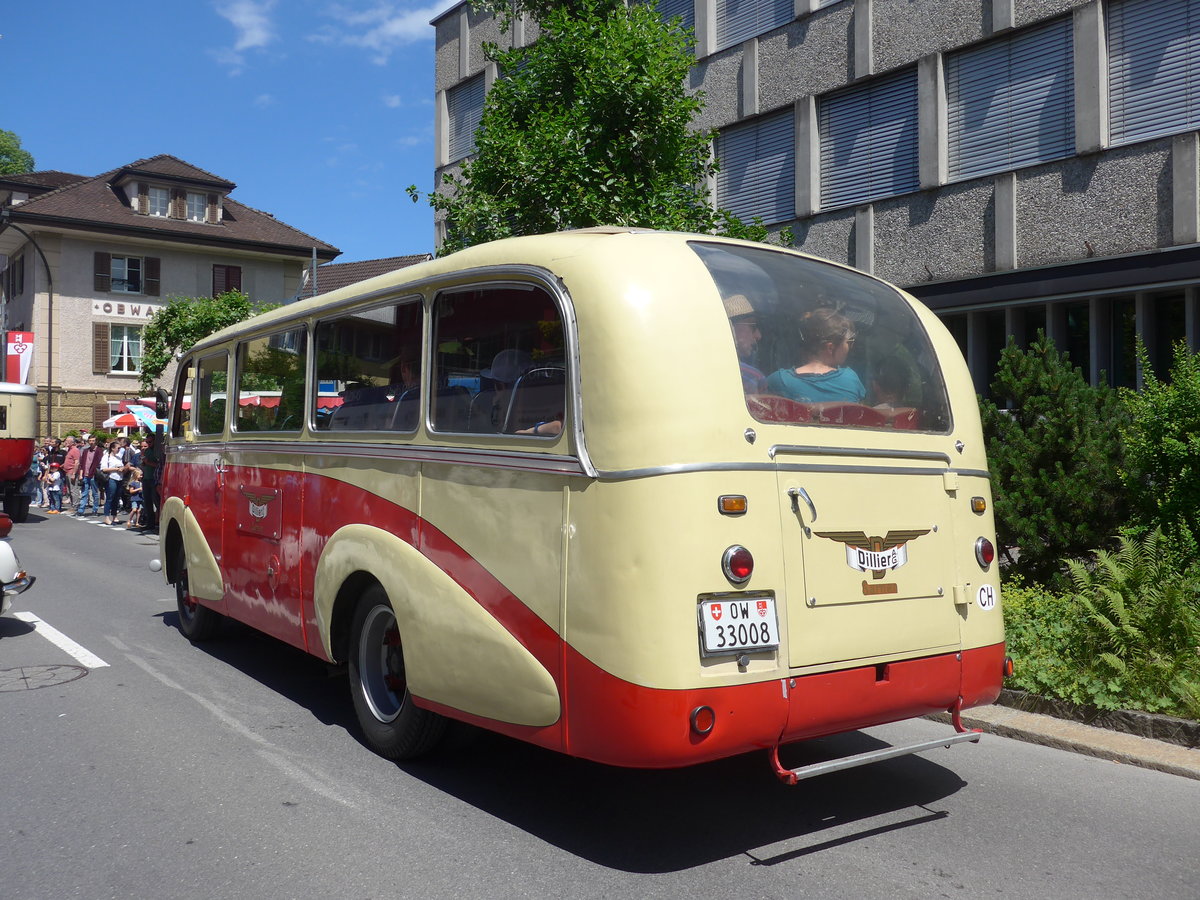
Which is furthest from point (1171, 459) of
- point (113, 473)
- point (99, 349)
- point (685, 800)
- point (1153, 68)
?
point (99, 349)

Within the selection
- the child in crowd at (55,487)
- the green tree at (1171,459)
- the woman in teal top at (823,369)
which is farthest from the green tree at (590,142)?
the child in crowd at (55,487)

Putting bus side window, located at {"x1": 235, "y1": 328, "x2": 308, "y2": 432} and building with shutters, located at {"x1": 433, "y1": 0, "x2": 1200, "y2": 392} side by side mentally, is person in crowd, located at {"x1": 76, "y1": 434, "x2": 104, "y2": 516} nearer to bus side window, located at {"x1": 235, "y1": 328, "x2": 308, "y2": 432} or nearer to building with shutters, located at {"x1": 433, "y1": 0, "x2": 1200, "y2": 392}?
building with shutters, located at {"x1": 433, "y1": 0, "x2": 1200, "y2": 392}

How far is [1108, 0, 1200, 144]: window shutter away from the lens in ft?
42.5

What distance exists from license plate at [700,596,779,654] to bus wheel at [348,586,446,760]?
6.47 ft

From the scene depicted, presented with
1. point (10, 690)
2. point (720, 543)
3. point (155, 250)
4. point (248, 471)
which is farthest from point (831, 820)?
point (155, 250)

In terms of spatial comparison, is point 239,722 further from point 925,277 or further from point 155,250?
point 155,250

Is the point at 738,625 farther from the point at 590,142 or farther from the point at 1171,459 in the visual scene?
the point at 590,142

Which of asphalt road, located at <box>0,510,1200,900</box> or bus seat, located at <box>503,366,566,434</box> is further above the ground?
bus seat, located at <box>503,366,566,434</box>

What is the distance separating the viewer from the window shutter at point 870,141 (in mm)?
16141

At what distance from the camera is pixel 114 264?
151 feet

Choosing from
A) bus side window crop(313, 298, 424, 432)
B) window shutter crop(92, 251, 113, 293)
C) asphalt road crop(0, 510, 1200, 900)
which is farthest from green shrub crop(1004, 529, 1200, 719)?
window shutter crop(92, 251, 113, 293)

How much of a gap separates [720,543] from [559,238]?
5.16 feet

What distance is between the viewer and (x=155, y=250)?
47000mm

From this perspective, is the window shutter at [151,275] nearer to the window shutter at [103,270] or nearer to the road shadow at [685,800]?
the window shutter at [103,270]
